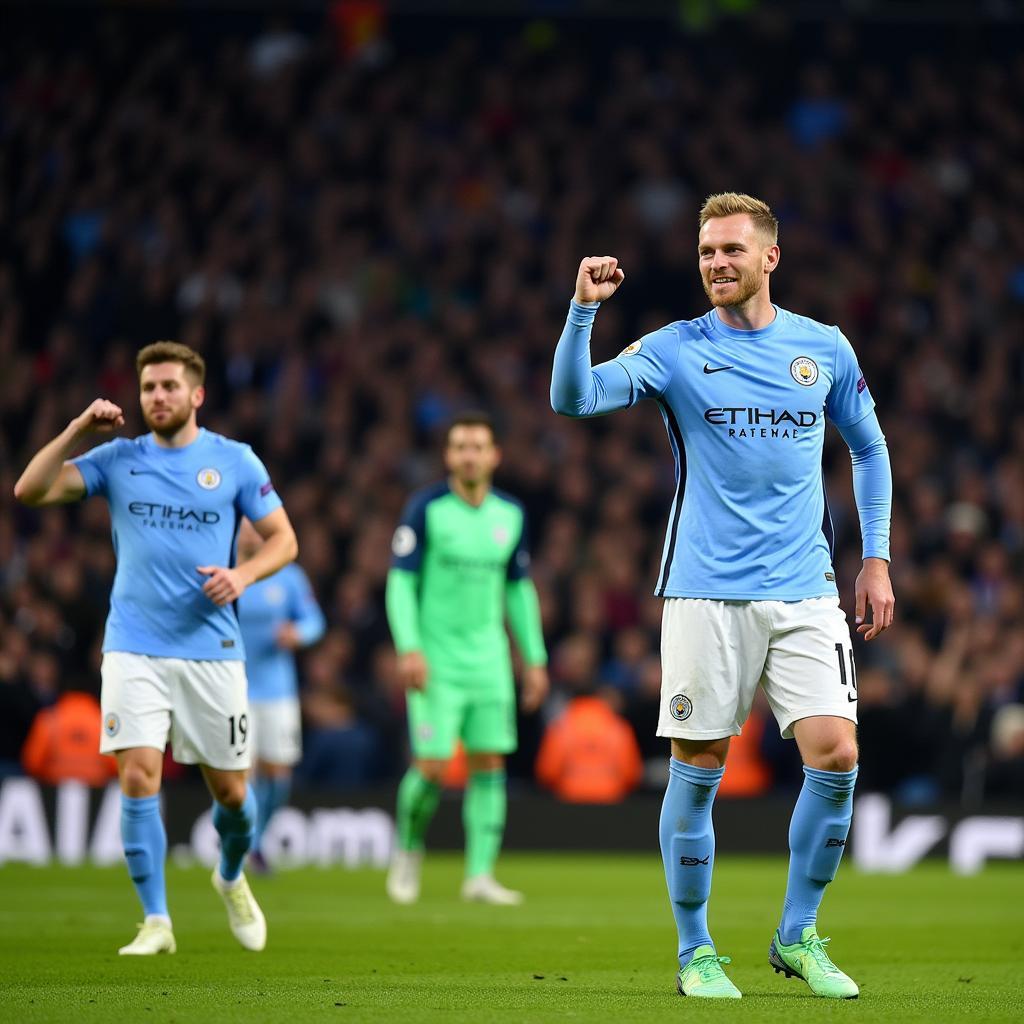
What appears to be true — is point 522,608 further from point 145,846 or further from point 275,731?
point 145,846

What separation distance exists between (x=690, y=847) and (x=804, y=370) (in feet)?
5.27

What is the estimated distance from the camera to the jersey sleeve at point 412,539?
11461 millimetres

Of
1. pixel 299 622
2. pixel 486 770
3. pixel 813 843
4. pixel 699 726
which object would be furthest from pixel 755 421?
pixel 299 622

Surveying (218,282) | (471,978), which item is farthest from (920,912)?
(218,282)

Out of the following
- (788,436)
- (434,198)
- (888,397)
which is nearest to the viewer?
(788,436)

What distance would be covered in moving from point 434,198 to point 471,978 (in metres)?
15.9

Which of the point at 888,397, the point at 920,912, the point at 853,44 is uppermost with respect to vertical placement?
the point at 853,44

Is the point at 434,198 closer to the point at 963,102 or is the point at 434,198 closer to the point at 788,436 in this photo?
the point at 963,102

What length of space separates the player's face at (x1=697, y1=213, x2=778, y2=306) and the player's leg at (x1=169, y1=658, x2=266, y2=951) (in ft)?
9.06

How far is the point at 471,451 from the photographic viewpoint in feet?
37.6

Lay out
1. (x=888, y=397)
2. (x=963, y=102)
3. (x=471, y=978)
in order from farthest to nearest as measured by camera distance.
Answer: (x=963, y=102)
(x=888, y=397)
(x=471, y=978)

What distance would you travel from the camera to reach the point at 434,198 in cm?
2205

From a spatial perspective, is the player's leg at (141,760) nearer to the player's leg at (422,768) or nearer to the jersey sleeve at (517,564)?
the player's leg at (422,768)

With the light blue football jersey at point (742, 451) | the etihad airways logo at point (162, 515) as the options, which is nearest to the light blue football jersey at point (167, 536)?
the etihad airways logo at point (162, 515)
